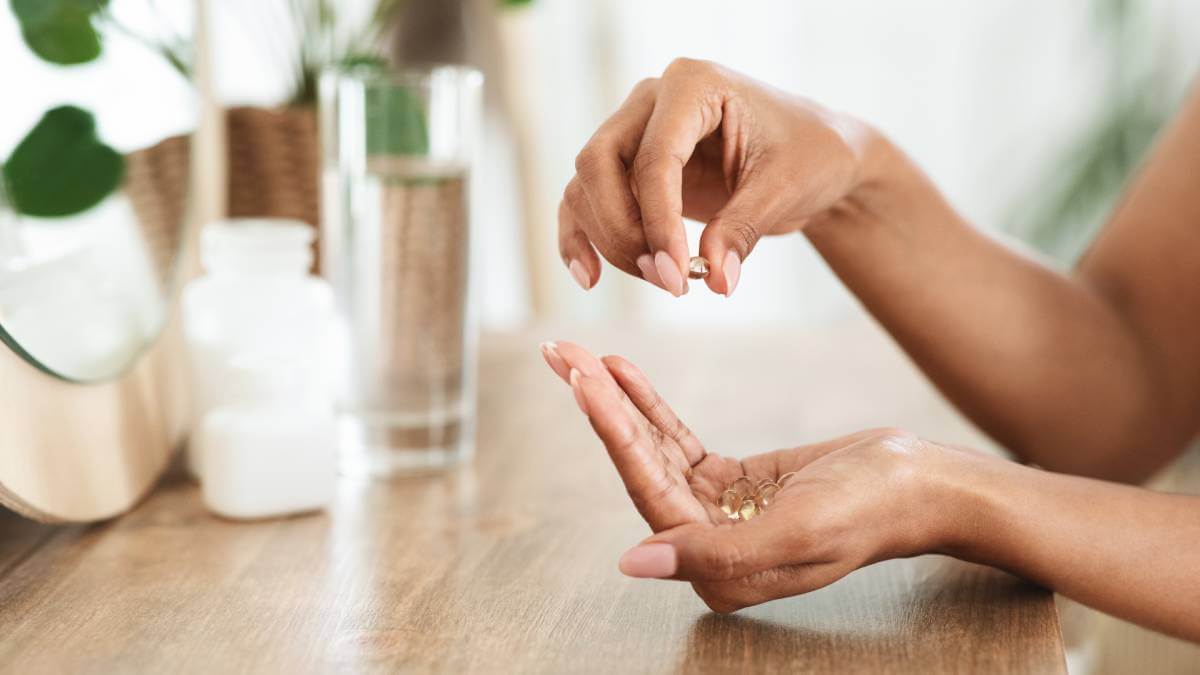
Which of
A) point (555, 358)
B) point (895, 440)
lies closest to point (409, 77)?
point (555, 358)

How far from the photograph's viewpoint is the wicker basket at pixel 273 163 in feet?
3.93

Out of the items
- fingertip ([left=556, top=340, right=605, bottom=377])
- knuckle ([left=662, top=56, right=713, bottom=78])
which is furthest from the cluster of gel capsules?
knuckle ([left=662, top=56, right=713, bottom=78])

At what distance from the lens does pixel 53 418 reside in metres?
0.72

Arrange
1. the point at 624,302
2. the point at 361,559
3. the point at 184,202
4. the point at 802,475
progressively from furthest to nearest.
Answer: the point at 624,302
the point at 184,202
the point at 361,559
the point at 802,475

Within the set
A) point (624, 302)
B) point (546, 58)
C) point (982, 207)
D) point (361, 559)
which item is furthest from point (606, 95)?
point (361, 559)

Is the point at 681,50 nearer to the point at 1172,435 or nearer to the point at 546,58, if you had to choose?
the point at 546,58

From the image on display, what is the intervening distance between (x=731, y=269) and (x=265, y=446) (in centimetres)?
35

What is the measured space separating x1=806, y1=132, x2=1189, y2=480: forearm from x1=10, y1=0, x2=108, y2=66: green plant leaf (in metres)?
0.50

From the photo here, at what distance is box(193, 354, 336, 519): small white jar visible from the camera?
0.79 meters

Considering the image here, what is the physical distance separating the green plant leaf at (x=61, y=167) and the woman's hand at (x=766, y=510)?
328mm

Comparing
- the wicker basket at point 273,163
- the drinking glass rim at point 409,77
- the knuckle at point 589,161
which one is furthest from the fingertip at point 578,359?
the wicker basket at point 273,163

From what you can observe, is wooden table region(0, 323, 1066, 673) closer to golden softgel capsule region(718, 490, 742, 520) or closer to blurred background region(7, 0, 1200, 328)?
golden softgel capsule region(718, 490, 742, 520)

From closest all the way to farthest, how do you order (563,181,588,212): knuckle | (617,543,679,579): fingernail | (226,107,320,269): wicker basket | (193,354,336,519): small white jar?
1. (617,543,679,579): fingernail
2. (563,181,588,212): knuckle
3. (193,354,336,519): small white jar
4. (226,107,320,269): wicker basket

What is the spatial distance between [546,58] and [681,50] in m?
0.28
